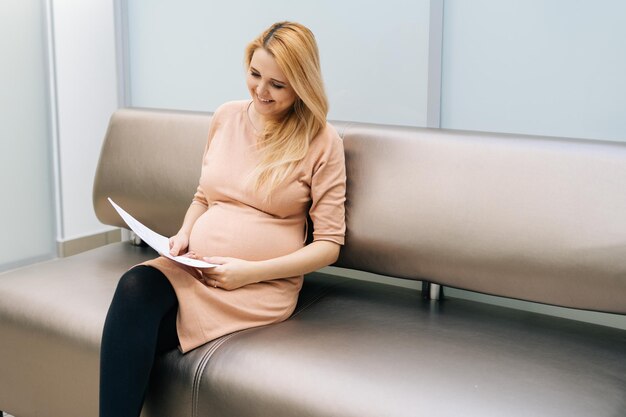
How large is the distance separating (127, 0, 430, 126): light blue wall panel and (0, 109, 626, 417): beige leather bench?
1.17 ft

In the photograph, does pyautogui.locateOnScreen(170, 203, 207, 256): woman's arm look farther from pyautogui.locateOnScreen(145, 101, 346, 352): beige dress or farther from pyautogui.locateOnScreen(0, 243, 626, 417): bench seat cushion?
pyautogui.locateOnScreen(0, 243, 626, 417): bench seat cushion

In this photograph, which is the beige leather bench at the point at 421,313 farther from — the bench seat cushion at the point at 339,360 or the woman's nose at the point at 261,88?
the woman's nose at the point at 261,88

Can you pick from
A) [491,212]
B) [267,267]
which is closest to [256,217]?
[267,267]

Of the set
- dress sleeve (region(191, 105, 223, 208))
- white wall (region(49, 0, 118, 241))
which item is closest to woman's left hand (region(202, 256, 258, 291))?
dress sleeve (region(191, 105, 223, 208))

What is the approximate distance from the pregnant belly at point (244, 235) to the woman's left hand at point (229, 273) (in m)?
0.07

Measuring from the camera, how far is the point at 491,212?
188 centimetres

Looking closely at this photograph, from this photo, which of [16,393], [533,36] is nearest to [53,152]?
[16,393]

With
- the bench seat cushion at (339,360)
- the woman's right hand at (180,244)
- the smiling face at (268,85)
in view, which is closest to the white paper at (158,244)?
the woman's right hand at (180,244)

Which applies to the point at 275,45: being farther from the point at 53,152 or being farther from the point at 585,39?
the point at 53,152

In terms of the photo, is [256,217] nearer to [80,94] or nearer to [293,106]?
[293,106]

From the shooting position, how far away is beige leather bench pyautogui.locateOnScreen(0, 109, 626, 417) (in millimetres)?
1558

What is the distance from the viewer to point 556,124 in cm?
213

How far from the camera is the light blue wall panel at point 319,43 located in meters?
2.37

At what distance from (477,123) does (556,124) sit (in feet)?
0.80
